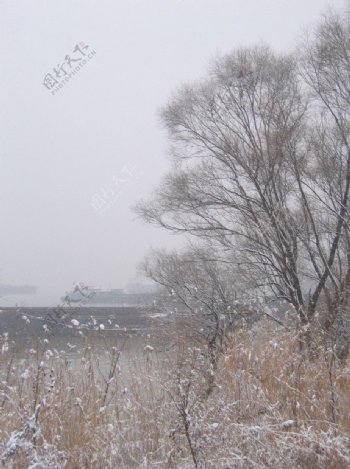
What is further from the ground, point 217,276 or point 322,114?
point 322,114

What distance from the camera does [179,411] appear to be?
3.46 metres

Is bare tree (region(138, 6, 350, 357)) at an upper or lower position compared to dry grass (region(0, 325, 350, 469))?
upper

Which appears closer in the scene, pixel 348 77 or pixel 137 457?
pixel 137 457

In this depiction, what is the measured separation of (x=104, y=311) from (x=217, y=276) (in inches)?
414

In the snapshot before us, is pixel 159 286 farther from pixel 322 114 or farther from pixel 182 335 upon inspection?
pixel 182 335

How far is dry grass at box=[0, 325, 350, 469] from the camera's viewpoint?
3.17 meters

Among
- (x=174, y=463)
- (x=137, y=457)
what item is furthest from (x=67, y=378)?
(x=174, y=463)

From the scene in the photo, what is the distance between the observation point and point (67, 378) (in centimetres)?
468

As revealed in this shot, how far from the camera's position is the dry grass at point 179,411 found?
10.4ft

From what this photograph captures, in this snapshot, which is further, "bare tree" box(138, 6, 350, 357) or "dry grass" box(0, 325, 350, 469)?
"bare tree" box(138, 6, 350, 357)

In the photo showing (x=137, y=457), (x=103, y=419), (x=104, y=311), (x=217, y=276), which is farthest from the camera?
(x=104, y=311)

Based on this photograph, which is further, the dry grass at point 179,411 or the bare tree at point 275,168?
the bare tree at point 275,168

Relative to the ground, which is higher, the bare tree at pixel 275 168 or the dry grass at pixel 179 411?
the bare tree at pixel 275 168

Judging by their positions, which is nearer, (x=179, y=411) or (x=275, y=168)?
(x=179, y=411)
